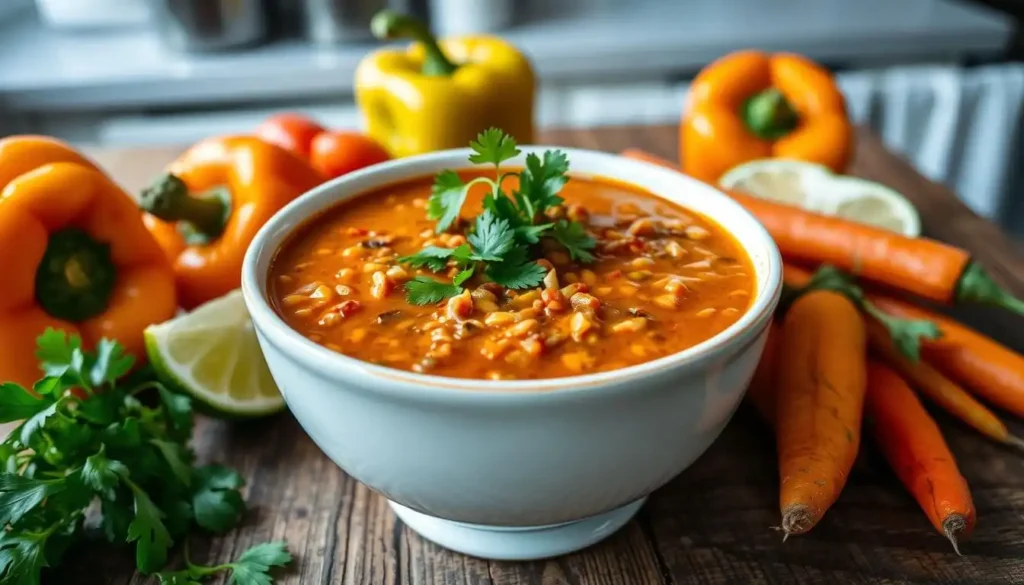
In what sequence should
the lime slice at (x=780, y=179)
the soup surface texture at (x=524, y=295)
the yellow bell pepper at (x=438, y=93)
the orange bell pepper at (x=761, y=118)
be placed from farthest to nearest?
the orange bell pepper at (x=761, y=118)
the yellow bell pepper at (x=438, y=93)
the lime slice at (x=780, y=179)
the soup surface texture at (x=524, y=295)

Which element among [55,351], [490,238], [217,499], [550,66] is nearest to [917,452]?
[490,238]

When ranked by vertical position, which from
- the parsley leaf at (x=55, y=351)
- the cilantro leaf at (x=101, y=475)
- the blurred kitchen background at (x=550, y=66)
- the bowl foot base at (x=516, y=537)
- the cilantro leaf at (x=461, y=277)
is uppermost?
the cilantro leaf at (x=461, y=277)

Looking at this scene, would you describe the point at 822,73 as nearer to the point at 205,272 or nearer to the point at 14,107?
the point at 205,272

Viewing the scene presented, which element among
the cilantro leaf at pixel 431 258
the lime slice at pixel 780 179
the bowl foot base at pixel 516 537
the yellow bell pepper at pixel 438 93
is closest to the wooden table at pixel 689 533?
the bowl foot base at pixel 516 537

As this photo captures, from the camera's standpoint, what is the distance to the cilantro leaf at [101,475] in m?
1.11

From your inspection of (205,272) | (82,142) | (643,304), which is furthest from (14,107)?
(643,304)

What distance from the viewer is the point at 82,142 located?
11.0ft

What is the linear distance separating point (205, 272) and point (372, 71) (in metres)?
0.83

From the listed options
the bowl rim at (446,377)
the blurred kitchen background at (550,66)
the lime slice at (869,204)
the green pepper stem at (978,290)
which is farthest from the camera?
the blurred kitchen background at (550,66)

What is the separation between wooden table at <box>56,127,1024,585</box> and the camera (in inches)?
43.8

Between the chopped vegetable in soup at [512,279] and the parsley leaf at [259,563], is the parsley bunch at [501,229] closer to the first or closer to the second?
the chopped vegetable in soup at [512,279]

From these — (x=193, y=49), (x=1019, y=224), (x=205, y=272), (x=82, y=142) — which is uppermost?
(x=205, y=272)

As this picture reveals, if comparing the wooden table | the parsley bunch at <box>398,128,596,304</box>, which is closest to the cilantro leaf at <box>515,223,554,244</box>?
the parsley bunch at <box>398,128,596,304</box>

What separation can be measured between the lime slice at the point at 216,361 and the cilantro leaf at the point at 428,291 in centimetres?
37
